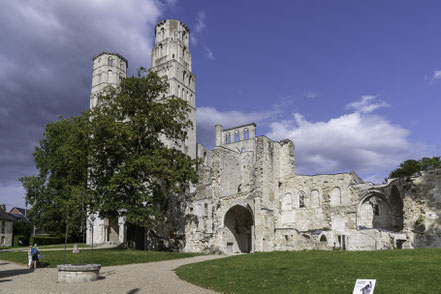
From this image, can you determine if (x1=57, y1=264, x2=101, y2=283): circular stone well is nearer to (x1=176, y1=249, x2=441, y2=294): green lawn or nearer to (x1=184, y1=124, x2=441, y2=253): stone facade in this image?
(x1=176, y1=249, x2=441, y2=294): green lawn

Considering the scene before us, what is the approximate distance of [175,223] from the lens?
27.8 metres

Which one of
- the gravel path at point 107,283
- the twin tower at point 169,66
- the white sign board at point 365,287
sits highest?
the twin tower at point 169,66

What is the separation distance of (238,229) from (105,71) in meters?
33.8

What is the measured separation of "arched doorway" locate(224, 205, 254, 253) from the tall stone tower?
60.2ft

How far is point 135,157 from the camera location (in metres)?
22.0

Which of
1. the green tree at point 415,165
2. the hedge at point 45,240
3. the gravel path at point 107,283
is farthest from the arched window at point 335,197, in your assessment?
the hedge at point 45,240

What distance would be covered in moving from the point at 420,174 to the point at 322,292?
1772 cm

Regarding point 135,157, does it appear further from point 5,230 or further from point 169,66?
point 169,66

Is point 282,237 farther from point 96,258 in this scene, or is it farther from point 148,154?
point 96,258

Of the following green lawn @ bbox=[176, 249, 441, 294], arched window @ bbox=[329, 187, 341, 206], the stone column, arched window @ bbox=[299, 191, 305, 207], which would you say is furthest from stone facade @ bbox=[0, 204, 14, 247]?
green lawn @ bbox=[176, 249, 441, 294]

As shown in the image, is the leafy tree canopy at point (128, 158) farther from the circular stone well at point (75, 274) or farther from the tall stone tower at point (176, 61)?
the tall stone tower at point (176, 61)

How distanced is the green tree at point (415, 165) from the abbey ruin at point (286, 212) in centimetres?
1053

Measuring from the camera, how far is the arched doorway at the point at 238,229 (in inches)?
1122

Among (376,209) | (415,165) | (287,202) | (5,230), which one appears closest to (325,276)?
(287,202)
